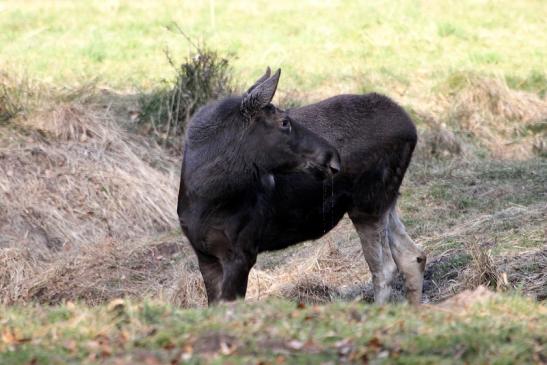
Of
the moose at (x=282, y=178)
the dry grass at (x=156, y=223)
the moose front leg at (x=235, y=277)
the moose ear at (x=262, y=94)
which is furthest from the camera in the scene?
the dry grass at (x=156, y=223)

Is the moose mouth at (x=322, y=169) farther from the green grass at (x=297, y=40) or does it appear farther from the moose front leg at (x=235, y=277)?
the green grass at (x=297, y=40)

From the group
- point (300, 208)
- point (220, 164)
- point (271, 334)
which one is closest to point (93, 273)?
point (300, 208)

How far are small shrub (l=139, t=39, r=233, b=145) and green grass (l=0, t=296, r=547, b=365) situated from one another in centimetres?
874

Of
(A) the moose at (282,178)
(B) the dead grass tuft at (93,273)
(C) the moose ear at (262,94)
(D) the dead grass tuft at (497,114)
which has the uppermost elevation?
(C) the moose ear at (262,94)

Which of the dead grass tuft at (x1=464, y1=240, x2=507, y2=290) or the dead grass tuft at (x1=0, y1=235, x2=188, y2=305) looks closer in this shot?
the dead grass tuft at (x1=464, y1=240, x2=507, y2=290)

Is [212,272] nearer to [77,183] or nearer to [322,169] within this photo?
→ [322,169]

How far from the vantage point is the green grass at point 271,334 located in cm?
555

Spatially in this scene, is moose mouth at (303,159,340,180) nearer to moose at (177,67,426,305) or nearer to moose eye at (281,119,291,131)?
moose at (177,67,426,305)

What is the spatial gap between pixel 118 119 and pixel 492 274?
734 centimetres

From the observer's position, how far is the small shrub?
15047 mm

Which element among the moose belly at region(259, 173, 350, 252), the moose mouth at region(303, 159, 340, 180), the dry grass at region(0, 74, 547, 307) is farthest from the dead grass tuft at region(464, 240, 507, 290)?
the moose mouth at region(303, 159, 340, 180)

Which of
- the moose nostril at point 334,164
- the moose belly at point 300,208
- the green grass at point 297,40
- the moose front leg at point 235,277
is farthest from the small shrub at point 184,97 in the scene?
the moose front leg at point 235,277

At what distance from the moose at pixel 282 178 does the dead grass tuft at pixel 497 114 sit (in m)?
6.35

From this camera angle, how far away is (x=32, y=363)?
543 cm
